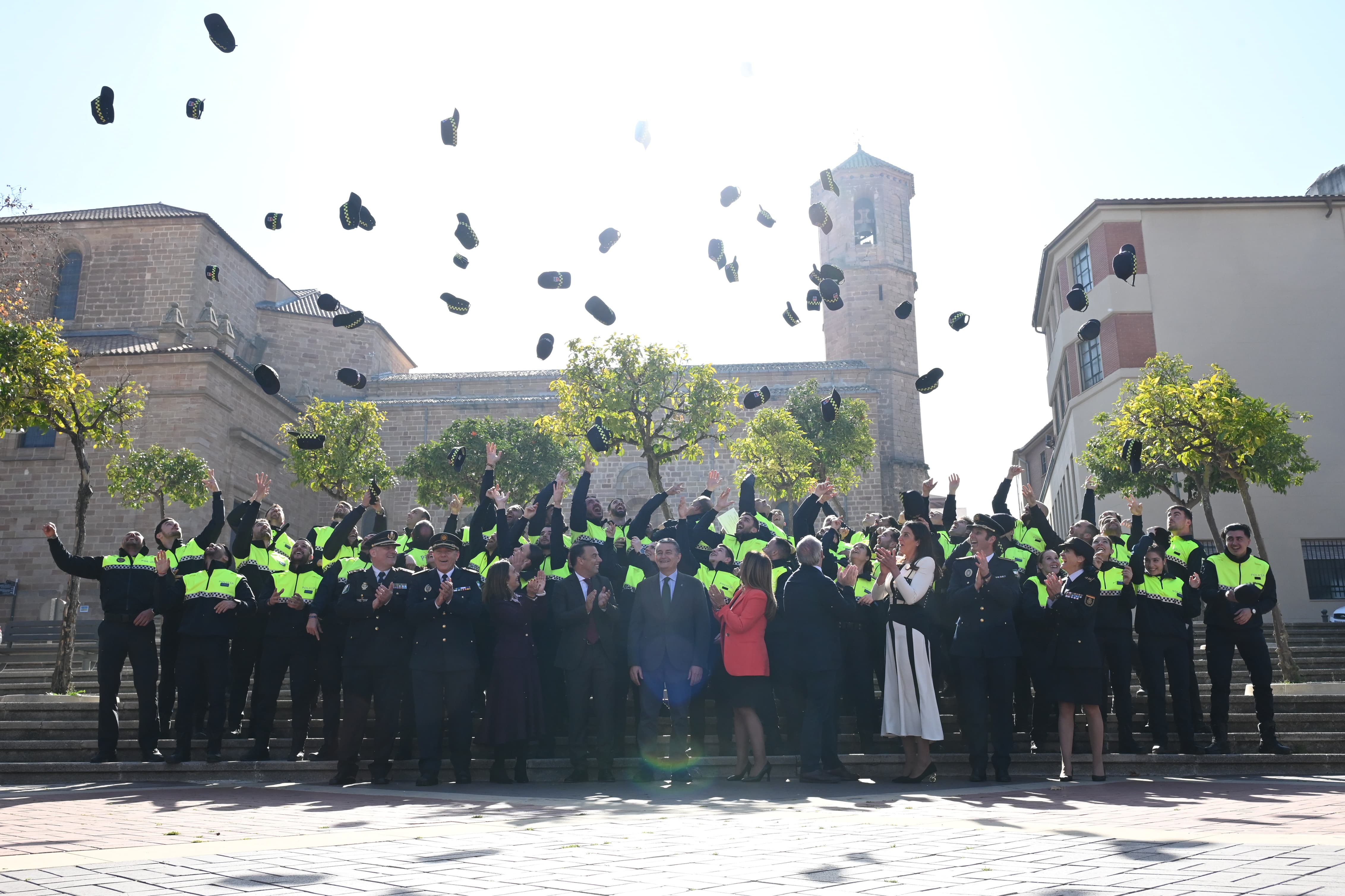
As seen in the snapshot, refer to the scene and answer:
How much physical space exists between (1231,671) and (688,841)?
6846 millimetres

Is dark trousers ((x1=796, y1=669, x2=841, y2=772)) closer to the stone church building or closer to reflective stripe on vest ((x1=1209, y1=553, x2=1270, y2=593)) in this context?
reflective stripe on vest ((x1=1209, y1=553, x2=1270, y2=593))

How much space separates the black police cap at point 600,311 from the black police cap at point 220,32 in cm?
750

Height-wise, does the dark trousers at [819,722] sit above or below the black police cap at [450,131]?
below

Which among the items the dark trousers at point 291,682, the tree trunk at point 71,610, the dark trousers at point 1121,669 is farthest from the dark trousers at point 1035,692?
the tree trunk at point 71,610

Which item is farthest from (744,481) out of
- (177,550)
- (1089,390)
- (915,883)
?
(1089,390)

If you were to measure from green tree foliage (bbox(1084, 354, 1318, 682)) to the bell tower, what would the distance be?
2705cm

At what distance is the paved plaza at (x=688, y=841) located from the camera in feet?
12.8

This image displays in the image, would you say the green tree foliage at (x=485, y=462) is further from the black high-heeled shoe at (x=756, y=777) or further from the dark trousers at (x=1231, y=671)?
the black high-heeled shoe at (x=756, y=777)

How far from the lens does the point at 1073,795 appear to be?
7234mm

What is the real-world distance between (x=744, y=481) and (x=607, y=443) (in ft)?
28.9

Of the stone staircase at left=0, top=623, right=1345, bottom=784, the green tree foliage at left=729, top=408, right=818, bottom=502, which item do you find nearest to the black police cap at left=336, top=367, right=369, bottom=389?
the stone staircase at left=0, top=623, right=1345, bottom=784

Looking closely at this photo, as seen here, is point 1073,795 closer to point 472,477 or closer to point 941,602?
point 941,602

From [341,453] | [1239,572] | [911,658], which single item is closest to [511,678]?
[911,658]

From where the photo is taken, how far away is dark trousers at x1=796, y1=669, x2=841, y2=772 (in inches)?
322
